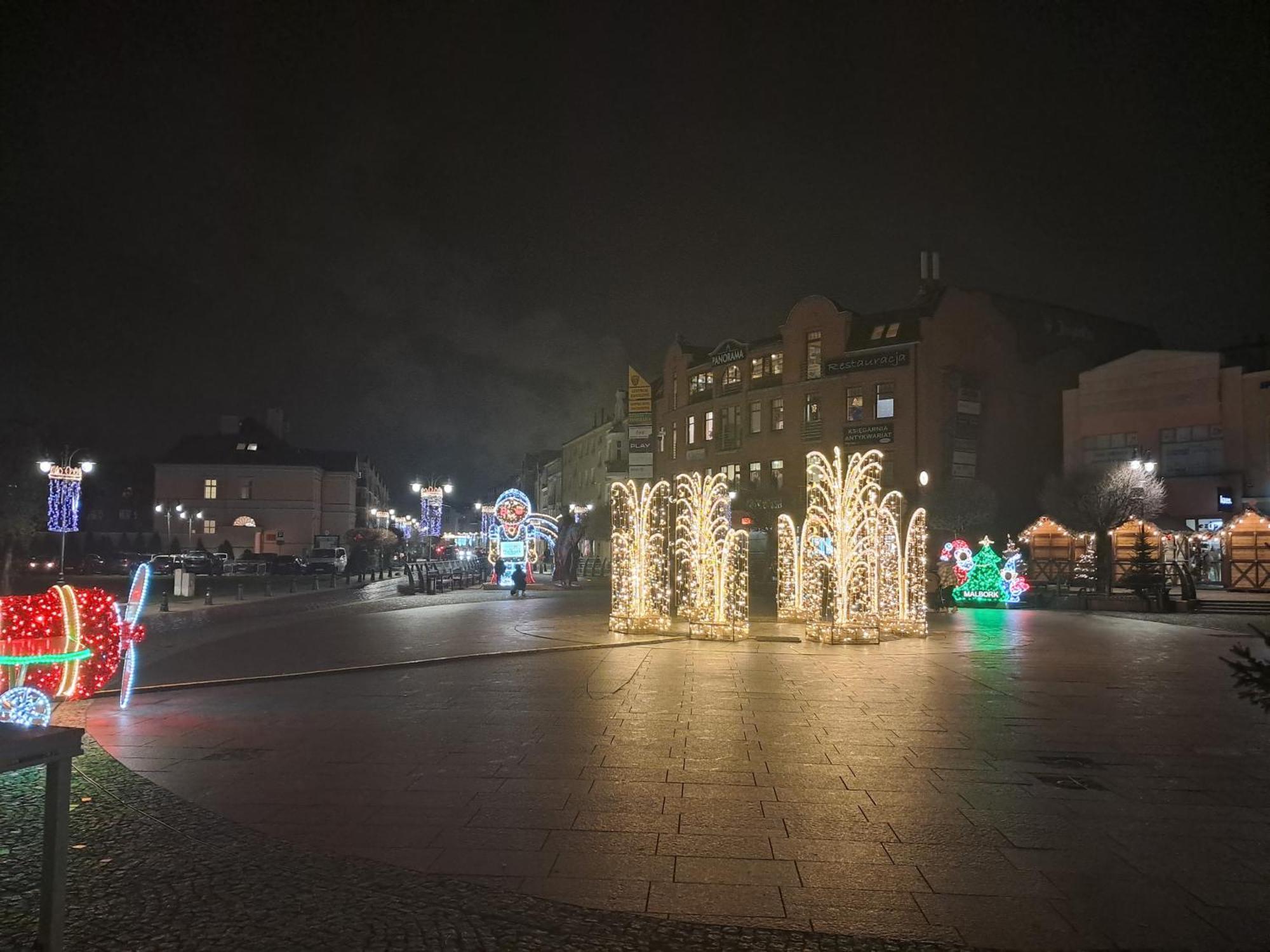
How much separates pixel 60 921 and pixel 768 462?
143 ft

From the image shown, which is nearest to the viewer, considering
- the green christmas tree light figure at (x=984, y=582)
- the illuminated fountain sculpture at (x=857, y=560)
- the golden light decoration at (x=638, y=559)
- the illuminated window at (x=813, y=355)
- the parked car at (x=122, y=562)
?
the illuminated fountain sculpture at (x=857, y=560)

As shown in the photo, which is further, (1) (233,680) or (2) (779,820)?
(1) (233,680)

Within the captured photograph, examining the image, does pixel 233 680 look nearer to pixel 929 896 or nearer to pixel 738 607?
pixel 738 607

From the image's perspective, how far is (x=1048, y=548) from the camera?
39.2 meters

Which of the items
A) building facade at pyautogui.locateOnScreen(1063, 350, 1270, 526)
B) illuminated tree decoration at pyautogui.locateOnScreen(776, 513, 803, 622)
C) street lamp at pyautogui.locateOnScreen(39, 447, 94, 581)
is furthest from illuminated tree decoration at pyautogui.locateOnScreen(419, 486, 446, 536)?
illuminated tree decoration at pyautogui.locateOnScreen(776, 513, 803, 622)

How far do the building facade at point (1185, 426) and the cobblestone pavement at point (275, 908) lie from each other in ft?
118

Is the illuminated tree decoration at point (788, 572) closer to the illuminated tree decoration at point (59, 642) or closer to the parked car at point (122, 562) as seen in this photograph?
the illuminated tree decoration at point (59, 642)

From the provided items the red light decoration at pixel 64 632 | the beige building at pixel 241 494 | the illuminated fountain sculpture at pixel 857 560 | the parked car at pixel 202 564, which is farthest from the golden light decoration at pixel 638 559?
the beige building at pixel 241 494

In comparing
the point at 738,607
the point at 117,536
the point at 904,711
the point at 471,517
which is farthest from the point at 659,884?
the point at 471,517

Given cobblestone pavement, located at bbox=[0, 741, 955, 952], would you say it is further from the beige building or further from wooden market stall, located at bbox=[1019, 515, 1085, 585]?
the beige building

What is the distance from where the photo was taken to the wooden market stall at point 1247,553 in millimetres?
32188

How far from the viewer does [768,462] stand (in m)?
46.6

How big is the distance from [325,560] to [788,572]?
38.8 meters

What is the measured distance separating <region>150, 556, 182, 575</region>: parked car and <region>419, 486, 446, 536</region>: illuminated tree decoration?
2045cm
